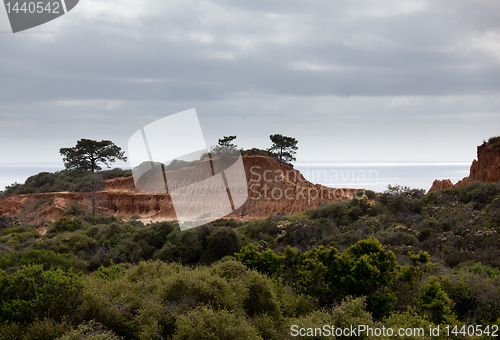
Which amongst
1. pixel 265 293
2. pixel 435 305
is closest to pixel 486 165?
pixel 435 305

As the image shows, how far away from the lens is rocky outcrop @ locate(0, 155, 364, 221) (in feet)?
125

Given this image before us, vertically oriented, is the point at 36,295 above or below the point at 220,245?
above

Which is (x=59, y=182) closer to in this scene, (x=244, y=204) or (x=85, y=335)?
(x=244, y=204)

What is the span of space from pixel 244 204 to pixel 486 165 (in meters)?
24.6

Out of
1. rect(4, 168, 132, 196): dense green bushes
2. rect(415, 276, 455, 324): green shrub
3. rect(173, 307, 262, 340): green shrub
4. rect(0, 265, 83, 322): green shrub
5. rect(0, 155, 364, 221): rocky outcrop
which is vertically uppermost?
rect(4, 168, 132, 196): dense green bushes

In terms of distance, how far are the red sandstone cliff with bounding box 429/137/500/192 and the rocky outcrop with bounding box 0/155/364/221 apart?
11471 millimetres

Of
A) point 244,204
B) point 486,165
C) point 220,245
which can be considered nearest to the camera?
point 220,245

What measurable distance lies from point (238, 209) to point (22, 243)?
20.7m

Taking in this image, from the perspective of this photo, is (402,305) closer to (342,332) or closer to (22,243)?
(342,332)

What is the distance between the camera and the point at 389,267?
10930mm

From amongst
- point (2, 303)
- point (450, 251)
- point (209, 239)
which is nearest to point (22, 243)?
point (209, 239)

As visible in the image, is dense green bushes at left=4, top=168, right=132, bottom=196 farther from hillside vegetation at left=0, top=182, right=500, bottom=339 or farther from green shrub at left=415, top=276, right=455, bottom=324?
green shrub at left=415, top=276, right=455, bottom=324

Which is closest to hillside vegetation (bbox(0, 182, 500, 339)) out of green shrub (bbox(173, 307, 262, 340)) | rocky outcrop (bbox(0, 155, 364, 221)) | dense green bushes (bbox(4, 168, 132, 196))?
green shrub (bbox(173, 307, 262, 340))

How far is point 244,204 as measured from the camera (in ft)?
132
